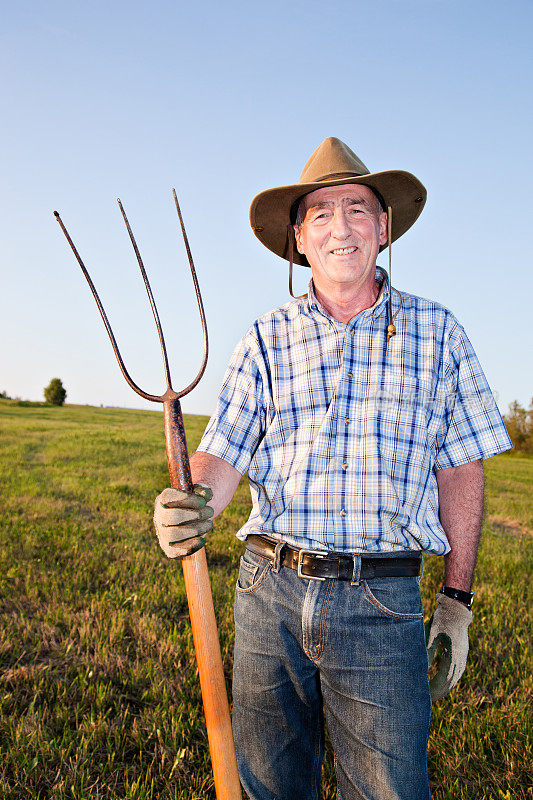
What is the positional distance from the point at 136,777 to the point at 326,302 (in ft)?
9.01

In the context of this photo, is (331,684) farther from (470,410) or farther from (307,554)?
(470,410)

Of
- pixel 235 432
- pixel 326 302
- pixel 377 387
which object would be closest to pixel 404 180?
pixel 326 302

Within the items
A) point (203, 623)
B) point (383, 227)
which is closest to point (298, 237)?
point (383, 227)

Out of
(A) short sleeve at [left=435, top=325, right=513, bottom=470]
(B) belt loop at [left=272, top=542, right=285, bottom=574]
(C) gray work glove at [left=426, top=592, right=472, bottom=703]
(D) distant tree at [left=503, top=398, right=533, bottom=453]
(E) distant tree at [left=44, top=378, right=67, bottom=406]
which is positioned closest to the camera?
(B) belt loop at [left=272, top=542, right=285, bottom=574]

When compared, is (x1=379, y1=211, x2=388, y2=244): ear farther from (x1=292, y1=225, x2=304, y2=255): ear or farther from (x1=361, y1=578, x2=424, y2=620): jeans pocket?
Answer: (x1=361, y1=578, x2=424, y2=620): jeans pocket

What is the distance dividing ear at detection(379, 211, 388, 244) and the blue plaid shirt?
45 centimetres

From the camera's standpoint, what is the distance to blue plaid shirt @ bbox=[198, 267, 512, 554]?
86.1 inches

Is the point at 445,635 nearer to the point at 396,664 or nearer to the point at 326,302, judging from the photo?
the point at 396,664

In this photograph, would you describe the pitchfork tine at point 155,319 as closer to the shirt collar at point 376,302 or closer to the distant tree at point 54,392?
the shirt collar at point 376,302

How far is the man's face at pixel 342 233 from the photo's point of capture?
2441 millimetres

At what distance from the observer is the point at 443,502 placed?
2496mm

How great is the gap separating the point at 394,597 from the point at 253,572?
61 cm

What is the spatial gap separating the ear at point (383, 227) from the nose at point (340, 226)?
12.6 inches

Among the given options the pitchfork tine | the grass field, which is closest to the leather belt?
the pitchfork tine
